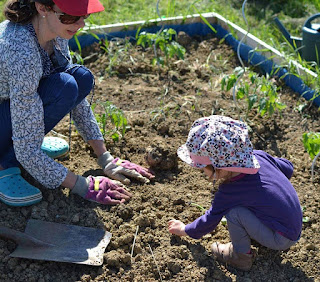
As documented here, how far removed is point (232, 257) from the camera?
Result: 2559 mm

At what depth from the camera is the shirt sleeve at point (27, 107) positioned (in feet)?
8.18

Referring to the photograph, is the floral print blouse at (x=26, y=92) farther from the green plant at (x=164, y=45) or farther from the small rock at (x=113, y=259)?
the green plant at (x=164, y=45)

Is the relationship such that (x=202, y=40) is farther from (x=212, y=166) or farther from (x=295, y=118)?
(x=212, y=166)

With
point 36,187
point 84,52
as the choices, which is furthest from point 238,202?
point 84,52

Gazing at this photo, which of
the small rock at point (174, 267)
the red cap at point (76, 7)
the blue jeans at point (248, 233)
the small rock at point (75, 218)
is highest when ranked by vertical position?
the red cap at point (76, 7)

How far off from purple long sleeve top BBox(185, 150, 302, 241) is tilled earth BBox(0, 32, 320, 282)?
0.26m

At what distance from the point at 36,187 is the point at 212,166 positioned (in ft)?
3.61

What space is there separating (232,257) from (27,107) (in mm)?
1258

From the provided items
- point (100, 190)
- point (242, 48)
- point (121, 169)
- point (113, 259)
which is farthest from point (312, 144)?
point (242, 48)

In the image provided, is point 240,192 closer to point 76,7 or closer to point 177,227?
point 177,227

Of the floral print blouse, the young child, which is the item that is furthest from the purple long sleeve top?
the floral print blouse

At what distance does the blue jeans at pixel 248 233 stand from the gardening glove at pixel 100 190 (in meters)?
0.68

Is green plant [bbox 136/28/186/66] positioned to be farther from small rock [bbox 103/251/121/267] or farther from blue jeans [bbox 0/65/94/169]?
small rock [bbox 103/251/121/267]

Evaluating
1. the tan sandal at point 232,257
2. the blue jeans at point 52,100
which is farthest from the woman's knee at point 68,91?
the tan sandal at point 232,257
